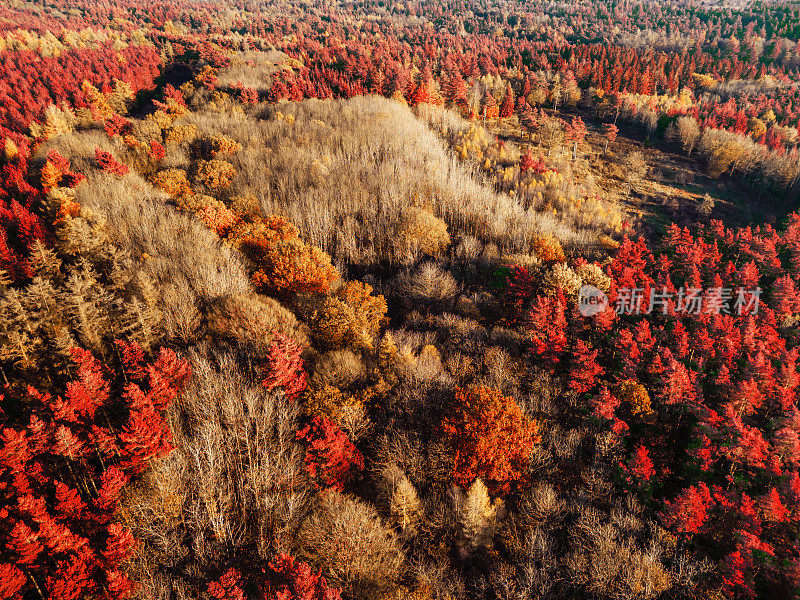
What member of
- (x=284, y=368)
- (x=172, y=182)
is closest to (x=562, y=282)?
(x=284, y=368)

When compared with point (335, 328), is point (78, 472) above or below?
below

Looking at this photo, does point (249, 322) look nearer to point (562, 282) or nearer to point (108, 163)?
point (562, 282)

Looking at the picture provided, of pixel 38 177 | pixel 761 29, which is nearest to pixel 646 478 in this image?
pixel 38 177

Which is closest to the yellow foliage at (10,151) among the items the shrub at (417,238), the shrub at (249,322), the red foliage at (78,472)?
the shrub at (249,322)

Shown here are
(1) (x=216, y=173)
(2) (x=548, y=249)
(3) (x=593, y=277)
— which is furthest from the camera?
(2) (x=548, y=249)
